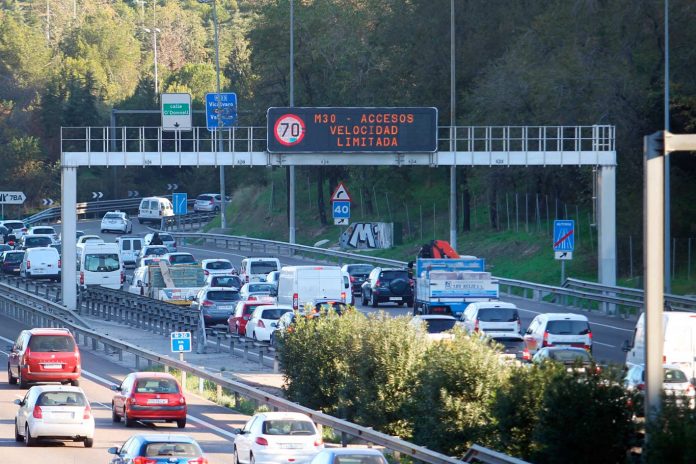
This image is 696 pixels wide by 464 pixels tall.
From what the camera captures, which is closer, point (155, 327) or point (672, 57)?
point (155, 327)

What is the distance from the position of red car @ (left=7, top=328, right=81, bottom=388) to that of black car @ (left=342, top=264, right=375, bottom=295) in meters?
22.0

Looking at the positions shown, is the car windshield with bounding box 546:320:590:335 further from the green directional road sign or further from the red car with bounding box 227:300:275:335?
the green directional road sign

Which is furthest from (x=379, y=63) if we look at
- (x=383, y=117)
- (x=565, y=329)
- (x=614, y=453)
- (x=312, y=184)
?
(x=614, y=453)

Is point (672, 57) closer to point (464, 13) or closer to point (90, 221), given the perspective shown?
point (464, 13)

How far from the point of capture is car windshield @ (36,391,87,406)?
24438 mm

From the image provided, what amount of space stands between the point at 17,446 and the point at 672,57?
1507 inches

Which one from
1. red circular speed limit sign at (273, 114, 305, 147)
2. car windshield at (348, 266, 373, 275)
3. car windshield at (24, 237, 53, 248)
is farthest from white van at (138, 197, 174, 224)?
red circular speed limit sign at (273, 114, 305, 147)

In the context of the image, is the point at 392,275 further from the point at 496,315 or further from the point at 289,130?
the point at 496,315

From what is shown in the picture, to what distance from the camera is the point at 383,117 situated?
46844 mm

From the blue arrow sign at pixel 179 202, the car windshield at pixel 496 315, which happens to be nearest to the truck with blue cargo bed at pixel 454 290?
the car windshield at pixel 496 315

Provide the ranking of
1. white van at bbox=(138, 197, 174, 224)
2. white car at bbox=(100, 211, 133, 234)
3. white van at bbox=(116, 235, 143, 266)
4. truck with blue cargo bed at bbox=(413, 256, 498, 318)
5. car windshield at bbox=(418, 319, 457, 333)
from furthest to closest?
white van at bbox=(138, 197, 174, 224) → white car at bbox=(100, 211, 133, 234) → white van at bbox=(116, 235, 143, 266) → truck with blue cargo bed at bbox=(413, 256, 498, 318) → car windshield at bbox=(418, 319, 457, 333)

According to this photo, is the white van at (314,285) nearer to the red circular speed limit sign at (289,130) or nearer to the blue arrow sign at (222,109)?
the red circular speed limit sign at (289,130)

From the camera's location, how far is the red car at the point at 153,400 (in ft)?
87.2

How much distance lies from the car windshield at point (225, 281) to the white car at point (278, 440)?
A: 27.2 meters
